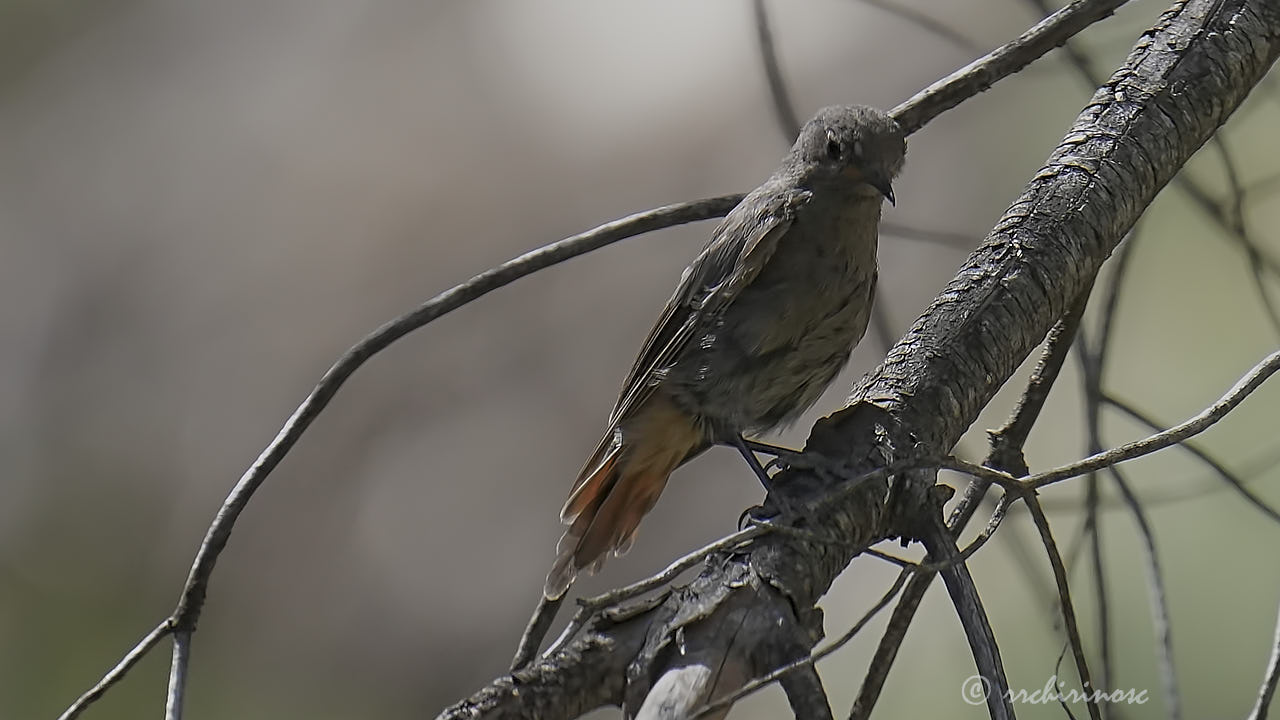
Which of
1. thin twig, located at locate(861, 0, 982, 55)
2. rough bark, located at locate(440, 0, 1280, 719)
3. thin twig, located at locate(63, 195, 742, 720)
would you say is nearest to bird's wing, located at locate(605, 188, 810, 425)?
thin twig, located at locate(63, 195, 742, 720)

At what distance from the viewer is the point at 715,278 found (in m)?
2.33

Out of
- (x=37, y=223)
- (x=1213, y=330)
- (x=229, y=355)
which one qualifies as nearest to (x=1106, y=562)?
(x=1213, y=330)

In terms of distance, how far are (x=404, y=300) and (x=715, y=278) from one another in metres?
1.97

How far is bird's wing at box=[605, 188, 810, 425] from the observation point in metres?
2.26

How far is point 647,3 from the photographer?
Answer: 13.7 feet

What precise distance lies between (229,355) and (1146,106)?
3.17 metres

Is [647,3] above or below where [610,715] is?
above

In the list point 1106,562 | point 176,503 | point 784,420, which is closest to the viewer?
point 784,420

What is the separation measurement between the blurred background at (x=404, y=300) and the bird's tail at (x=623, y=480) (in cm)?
127

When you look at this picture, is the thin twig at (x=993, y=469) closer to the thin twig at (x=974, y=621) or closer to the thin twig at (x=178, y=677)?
the thin twig at (x=974, y=621)

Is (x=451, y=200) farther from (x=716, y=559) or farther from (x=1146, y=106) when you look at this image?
(x=716, y=559)

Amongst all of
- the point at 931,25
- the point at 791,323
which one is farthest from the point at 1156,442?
the point at 931,25

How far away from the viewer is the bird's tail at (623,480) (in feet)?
7.73

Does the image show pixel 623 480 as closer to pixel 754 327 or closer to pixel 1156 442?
pixel 754 327
